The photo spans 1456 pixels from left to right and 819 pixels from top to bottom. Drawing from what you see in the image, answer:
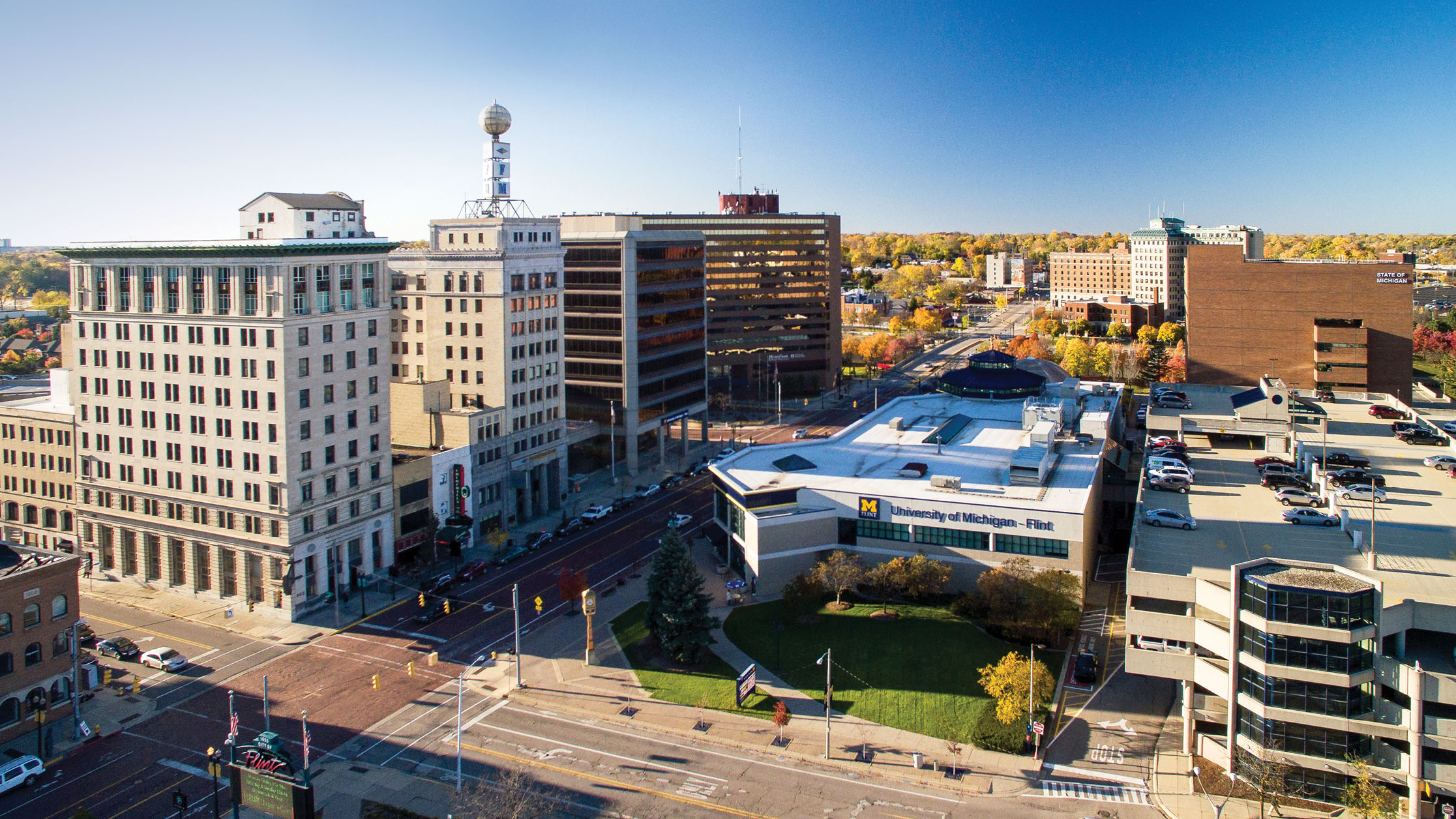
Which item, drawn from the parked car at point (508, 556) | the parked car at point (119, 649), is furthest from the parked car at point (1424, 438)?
the parked car at point (119, 649)

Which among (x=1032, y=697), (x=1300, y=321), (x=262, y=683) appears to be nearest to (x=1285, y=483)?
(x=1032, y=697)

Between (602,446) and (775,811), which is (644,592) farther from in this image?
(602,446)

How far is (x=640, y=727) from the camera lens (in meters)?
53.9

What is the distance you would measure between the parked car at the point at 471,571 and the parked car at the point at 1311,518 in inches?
2227

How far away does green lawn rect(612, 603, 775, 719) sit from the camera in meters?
56.1

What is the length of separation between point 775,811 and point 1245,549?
32.5 meters

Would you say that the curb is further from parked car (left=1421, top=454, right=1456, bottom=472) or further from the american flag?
parked car (left=1421, top=454, right=1456, bottom=472)

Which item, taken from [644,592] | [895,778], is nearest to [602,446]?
[644,592]

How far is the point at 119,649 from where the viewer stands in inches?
2442

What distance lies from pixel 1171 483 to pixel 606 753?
46.1m

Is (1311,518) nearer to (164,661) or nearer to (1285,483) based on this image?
(1285,483)

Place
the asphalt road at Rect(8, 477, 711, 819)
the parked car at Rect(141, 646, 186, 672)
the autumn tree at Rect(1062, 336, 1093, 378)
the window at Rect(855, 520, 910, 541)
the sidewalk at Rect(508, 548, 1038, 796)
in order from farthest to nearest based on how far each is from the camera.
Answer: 1. the autumn tree at Rect(1062, 336, 1093, 378)
2. the window at Rect(855, 520, 910, 541)
3. the parked car at Rect(141, 646, 186, 672)
4. the sidewalk at Rect(508, 548, 1038, 796)
5. the asphalt road at Rect(8, 477, 711, 819)

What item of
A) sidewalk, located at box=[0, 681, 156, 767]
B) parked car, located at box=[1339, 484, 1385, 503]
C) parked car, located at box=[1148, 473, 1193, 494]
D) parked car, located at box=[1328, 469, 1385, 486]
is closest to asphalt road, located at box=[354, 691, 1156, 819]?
sidewalk, located at box=[0, 681, 156, 767]

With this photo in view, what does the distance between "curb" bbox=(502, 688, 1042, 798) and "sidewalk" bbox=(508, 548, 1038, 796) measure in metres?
0.06
